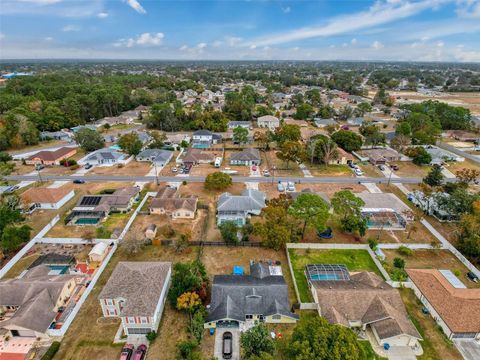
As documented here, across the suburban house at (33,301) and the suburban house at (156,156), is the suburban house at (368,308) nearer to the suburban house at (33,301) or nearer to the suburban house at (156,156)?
the suburban house at (33,301)

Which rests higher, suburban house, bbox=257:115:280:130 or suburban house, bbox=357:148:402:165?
suburban house, bbox=257:115:280:130

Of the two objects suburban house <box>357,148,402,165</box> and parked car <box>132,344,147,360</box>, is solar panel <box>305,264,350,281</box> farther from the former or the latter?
suburban house <box>357,148,402,165</box>

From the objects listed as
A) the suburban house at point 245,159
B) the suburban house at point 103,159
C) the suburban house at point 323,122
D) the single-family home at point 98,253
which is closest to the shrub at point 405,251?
the suburban house at point 245,159

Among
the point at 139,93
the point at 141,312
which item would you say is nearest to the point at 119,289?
the point at 141,312

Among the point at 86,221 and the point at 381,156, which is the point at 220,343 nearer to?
the point at 86,221

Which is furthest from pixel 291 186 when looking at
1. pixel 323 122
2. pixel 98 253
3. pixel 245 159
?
pixel 323 122

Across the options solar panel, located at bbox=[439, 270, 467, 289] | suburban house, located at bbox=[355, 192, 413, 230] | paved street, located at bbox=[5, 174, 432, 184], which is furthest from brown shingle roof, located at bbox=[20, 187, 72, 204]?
solar panel, located at bbox=[439, 270, 467, 289]
